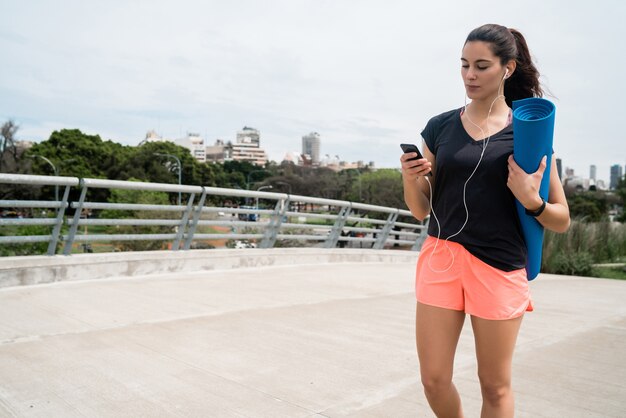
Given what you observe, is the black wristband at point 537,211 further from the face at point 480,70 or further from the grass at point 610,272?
the grass at point 610,272

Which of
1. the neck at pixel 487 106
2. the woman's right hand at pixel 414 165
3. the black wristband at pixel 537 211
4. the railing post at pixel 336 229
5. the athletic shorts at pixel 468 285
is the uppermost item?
the neck at pixel 487 106

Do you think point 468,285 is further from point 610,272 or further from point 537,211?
point 610,272

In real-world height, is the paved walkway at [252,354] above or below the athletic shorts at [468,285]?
below

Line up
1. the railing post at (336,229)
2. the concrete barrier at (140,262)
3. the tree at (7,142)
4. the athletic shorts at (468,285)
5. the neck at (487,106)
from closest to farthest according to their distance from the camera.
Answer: the athletic shorts at (468,285) < the neck at (487,106) < the concrete barrier at (140,262) < the railing post at (336,229) < the tree at (7,142)

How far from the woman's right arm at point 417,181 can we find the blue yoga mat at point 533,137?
359 mm

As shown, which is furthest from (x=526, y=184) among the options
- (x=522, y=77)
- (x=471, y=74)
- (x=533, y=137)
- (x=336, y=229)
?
(x=336, y=229)

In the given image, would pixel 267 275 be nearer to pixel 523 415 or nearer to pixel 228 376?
pixel 228 376

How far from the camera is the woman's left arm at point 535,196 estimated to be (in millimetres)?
2271

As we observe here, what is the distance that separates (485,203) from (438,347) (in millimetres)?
604

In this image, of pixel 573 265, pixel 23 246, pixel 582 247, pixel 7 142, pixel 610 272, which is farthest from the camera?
pixel 7 142

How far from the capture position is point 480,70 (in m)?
2.52

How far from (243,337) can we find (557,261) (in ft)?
32.3

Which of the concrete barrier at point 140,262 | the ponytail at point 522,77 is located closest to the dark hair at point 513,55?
the ponytail at point 522,77

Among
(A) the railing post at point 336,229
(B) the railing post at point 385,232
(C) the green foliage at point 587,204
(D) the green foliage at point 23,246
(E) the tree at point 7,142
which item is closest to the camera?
(D) the green foliage at point 23,246
